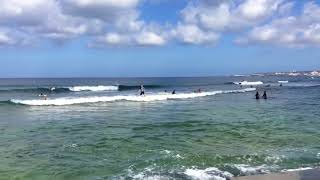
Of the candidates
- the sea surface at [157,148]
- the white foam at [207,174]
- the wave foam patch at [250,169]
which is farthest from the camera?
the sea surface at [157,148]

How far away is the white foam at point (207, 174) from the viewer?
46.1ft

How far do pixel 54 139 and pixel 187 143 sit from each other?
678 cm

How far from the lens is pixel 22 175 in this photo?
49.6 feet

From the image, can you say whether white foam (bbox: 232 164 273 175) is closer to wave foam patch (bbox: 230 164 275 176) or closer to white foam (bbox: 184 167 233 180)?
wave foam patch (bbox: 230 164 275 176)

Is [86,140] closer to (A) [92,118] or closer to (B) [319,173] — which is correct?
(A) [92,118]

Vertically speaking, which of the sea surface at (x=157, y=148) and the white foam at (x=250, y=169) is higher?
the white foam at (x=250, y=169)

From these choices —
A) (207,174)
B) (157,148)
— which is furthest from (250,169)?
(157,148)

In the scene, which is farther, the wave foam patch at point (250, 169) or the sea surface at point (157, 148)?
Result: the sea surface at point (157, 148)

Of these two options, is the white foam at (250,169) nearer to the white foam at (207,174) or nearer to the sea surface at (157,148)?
the sea surface at (157,148)

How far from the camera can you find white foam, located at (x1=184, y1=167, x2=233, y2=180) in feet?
46.1

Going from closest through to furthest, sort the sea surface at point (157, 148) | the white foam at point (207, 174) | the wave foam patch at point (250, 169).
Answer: the white foam at point (207, 174) → the wave foam patch at point (250, 169) → the sea surface at point (157, 148)

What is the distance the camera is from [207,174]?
14516 millimetres

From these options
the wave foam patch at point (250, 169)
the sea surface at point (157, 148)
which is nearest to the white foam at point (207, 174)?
the sea surface at point (157, 148)

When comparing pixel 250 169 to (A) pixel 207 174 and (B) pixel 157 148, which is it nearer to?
(A) pixel 207 174
